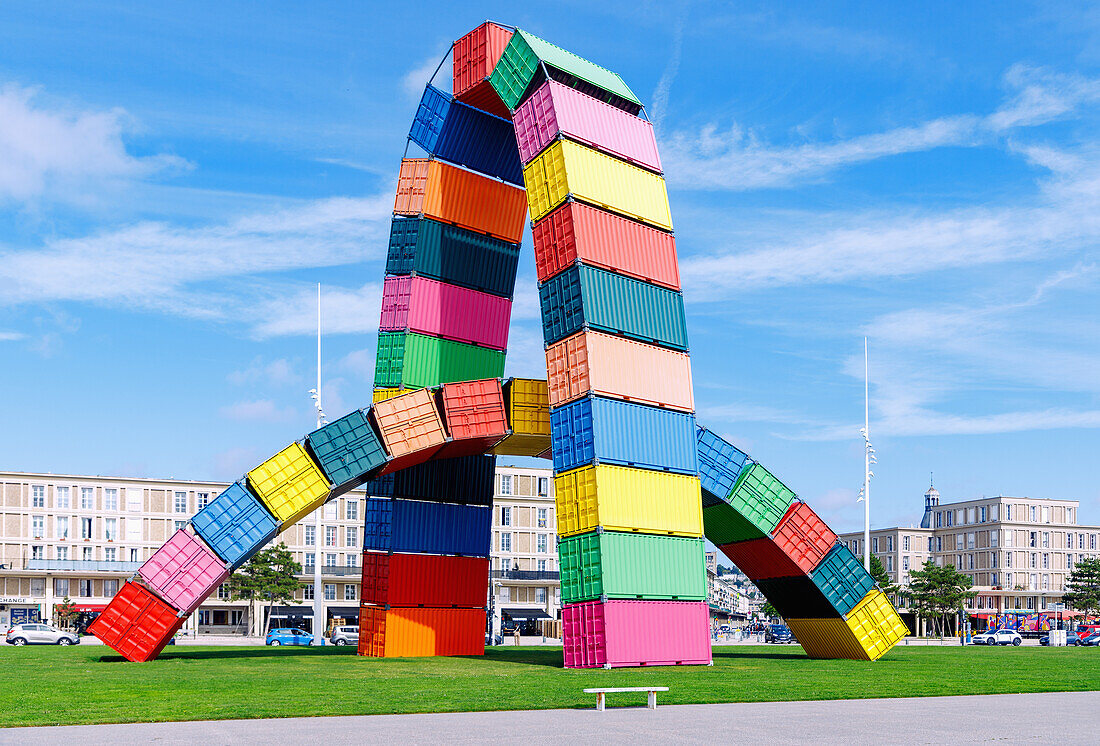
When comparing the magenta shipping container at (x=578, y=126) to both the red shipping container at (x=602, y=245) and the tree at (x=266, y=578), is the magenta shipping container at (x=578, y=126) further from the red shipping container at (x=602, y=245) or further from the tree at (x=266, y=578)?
the tree at (x=266, y=578)

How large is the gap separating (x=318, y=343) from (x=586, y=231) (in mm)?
43120

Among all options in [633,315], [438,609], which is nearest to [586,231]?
[633,315]

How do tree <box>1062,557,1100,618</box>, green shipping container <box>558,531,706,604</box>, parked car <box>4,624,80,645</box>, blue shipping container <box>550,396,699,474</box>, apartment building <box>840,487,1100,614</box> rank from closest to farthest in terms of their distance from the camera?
green shipping container <box>558,531,706,604</box> → blue shipping container <box>550,396,699,474</box> → parked car <box>4,624,80,645</box> → tree <box>1062,557,1100,618</box> → apartment building <box>840,487,1100,614</box>

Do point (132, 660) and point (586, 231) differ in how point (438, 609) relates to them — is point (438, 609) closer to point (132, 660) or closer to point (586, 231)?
point (132, 660)

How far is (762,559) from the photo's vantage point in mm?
56188

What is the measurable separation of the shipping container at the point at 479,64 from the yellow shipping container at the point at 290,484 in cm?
1767

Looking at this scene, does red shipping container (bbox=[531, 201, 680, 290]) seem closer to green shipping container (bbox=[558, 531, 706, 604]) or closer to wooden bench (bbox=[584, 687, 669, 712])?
green shipping container (bbox=[558, 531, 706, 604])

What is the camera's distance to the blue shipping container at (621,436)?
4394 cm

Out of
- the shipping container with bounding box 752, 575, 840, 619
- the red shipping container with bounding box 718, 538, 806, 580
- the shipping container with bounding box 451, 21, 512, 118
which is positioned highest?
the shipping container with bounding box 451, 21, 512, 118

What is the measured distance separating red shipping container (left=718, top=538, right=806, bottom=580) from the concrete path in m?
27.3

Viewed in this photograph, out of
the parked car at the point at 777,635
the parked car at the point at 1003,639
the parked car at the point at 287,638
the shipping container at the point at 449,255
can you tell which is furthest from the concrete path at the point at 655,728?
the parked car at the point at 1003,639

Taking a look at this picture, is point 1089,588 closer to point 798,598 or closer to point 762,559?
point 798,598

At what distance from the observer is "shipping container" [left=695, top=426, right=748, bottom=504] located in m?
52.4

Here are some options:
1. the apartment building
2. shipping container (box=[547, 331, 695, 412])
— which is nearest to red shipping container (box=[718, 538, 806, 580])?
shipping container (box=[547, 331, 695, 412])
